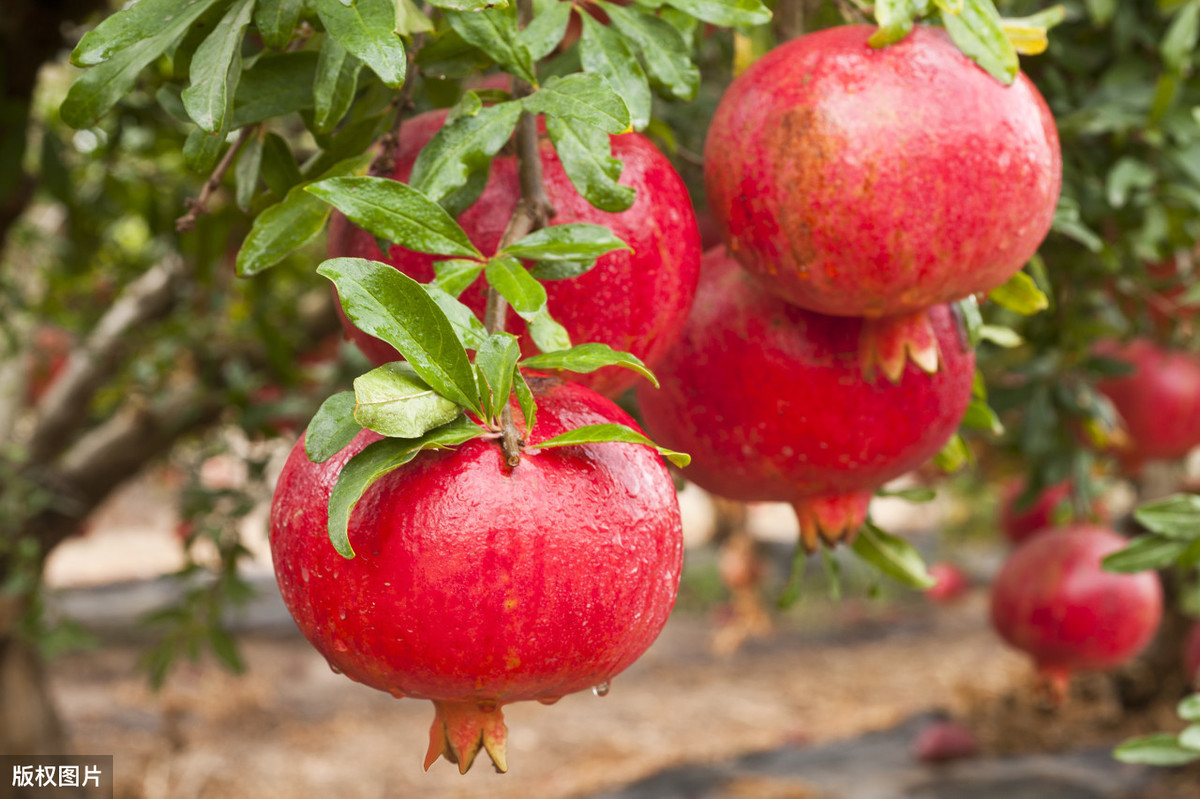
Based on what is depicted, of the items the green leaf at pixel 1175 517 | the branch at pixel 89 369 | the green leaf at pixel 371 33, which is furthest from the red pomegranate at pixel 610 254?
the branch at pixel 89 369

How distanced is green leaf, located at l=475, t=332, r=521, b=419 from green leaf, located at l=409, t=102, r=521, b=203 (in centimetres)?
12

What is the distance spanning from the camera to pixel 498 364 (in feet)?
1.61

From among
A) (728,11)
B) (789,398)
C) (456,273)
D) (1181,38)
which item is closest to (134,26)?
(456,273)

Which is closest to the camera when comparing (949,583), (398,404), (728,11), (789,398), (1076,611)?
(398,404)

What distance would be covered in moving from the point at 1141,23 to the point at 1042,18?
0.53 m

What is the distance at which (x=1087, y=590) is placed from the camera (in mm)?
1776

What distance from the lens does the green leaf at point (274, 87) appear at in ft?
2.12

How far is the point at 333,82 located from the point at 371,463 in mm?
246

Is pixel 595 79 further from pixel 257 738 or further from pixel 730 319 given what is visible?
pixel 257 738

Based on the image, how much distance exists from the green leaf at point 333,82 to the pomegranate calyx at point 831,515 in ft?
1.57

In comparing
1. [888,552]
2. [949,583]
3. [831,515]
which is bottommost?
[949,583]

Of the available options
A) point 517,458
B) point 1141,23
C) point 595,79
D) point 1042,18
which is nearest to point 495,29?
point 595,79

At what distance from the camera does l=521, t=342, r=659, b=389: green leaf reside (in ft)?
1.69

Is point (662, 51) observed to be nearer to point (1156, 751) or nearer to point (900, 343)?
point (900, 343)
